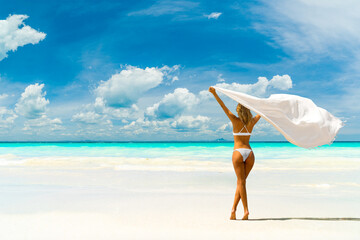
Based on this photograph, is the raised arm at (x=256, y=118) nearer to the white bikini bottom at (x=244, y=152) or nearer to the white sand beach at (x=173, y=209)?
the white bikini bottom at (x=244, y=152)

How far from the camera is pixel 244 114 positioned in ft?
18.0

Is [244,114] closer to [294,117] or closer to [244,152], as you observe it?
[244,152]

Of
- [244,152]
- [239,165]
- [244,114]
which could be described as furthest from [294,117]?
[239,165]

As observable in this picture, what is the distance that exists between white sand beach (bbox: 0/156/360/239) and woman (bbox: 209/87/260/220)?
436 millimetres

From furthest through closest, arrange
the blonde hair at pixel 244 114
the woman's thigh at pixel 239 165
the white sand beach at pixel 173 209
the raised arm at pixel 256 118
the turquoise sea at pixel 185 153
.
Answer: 1. the turquoise sea at pixel 185 153
2. the raised arm at pixel 256 118
3. the blonde hair at pixel 244 114
4. the woman's thigh at pixel 239 165
5. the white sand beach at pixel 173 209

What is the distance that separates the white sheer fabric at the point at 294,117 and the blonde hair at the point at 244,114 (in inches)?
3.7

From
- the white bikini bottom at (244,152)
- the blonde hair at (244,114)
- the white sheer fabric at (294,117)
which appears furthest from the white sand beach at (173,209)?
the blonde hair at (244,114)

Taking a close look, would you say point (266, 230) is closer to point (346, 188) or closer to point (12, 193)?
point (346, 188)

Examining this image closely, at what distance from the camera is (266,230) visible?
15.7 ft

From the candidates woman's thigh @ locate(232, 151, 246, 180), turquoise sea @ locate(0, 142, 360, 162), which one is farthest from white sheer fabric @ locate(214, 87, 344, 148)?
turquoise sea @ locate(0, 142, 360, 162)

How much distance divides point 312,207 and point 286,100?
8.31ft

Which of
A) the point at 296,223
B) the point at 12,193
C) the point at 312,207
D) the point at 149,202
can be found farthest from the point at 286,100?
the point at 12,193

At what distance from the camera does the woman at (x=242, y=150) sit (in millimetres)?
5383

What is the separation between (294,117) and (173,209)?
2.93 m
